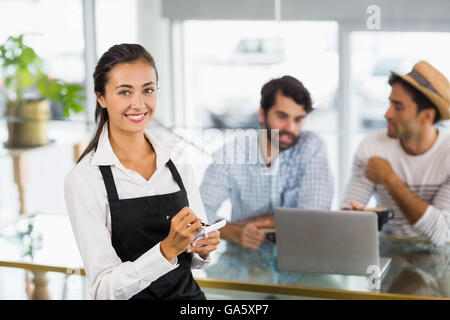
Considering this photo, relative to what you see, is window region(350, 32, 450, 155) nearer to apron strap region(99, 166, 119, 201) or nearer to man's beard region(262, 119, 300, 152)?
man's beard region(262, 119, 300, 152)

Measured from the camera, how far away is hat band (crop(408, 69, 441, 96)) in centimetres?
229

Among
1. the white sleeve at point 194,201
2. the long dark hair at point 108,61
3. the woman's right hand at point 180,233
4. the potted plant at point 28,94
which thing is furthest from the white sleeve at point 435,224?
the potted plant at point 28,94

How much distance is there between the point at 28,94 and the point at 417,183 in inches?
66.1

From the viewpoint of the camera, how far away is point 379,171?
7.74 feet

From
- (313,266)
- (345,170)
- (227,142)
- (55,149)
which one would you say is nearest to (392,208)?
(345,170)

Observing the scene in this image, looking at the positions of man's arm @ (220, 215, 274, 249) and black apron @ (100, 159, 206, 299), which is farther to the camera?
man's arm @ (220, 215, 274, 249)

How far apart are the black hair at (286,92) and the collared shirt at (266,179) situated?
12 cm

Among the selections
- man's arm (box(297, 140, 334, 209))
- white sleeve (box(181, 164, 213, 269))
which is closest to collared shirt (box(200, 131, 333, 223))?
man's arm (box(297, 140, 334, 209))

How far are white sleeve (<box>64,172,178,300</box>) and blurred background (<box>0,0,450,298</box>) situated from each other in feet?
2.97

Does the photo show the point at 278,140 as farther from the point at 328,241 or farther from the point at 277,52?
the point at 328,241

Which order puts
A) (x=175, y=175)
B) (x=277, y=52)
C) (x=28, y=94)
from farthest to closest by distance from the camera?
(x=28, y=94)
(x=277, y=52)
(x=175, y=175)

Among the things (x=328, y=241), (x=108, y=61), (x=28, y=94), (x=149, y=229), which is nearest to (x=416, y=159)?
(x=328, y=241)

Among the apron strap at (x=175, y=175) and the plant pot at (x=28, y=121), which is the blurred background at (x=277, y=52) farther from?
the apron strap at (x=175, y=175)

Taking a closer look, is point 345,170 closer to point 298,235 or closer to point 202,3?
point 298,235
